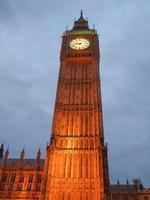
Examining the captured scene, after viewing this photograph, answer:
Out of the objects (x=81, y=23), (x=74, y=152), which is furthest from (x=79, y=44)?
(x=74, y=152)

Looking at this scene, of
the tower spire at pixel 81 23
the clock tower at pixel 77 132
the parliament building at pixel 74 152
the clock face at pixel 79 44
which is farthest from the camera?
the tower spire at pixel 81 23

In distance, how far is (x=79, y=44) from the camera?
189 ft

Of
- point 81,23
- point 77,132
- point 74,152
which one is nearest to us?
point 74,152

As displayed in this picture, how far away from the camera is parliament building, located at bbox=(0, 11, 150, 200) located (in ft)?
127

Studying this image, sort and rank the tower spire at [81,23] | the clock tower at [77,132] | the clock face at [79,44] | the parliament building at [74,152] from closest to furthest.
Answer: the clock tower at [77,132], the parliament building at [74,152], the clock face at [79,44], the tower spire at [81,23]

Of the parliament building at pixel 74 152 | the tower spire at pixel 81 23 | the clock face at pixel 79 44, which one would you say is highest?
the tower spire at pixel 81 23

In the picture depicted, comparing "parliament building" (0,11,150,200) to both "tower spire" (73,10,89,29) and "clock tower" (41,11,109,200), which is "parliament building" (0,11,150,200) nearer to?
"clock tower" (41,11,109,200)

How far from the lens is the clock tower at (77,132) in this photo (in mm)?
38625

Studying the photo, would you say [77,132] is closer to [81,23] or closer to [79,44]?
[79,44]

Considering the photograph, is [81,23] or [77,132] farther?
[81,23]

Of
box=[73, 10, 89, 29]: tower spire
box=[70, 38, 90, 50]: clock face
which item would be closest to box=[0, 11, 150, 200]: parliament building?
box=[70, 38, 90, 50]: clock face

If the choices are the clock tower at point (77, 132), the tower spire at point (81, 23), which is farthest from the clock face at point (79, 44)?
the tower spire at point (81, 23)

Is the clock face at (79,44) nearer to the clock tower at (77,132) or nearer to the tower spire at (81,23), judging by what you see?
the clock tower at (77,132)

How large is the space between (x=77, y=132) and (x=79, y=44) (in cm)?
2263
